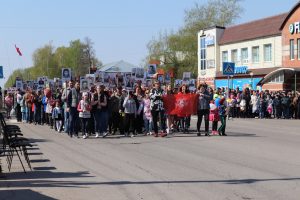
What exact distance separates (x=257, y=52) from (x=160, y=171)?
43.5m

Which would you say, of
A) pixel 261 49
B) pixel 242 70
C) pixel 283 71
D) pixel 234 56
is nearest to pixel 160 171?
pixel 283 71

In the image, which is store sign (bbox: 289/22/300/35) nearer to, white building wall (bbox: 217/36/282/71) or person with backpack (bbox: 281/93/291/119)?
white building wall (bbox: 217/36/282/71)

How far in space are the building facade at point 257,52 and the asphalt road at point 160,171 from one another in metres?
26.9

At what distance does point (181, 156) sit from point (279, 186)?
4.39 metres

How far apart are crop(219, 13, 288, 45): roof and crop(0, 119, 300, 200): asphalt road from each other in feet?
111

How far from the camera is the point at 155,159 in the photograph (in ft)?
40.3

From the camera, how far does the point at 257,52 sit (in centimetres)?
5206

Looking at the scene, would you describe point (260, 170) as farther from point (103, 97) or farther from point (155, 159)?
point (103, 97)

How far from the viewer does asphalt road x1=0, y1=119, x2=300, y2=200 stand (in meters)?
8.27

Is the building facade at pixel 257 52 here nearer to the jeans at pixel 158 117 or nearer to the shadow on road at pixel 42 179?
the jeans at pixel 158 117

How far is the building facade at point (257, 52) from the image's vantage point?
44.4 metres

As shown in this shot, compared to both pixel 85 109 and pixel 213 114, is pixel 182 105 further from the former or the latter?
pixel 85 109

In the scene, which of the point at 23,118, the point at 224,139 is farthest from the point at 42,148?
the point at 23,118

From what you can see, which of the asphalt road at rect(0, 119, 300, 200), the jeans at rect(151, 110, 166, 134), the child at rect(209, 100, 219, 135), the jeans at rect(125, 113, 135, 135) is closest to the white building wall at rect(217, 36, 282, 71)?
the child at rect(209, 100, 219, 135)
